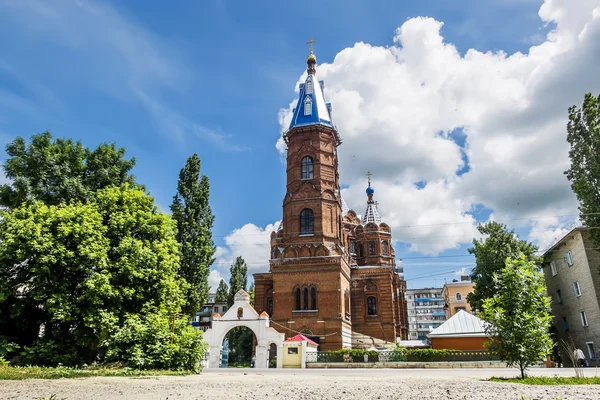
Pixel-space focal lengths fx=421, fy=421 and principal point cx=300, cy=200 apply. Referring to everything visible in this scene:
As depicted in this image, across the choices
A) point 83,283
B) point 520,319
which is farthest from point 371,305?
point 83,283

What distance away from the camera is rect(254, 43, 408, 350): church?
115ft

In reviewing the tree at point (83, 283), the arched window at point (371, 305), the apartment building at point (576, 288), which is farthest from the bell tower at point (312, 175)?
the tree at point (83, 283)

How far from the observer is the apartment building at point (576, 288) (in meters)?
27.7

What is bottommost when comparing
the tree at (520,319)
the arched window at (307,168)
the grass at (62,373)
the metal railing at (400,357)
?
the grass at (62,373)

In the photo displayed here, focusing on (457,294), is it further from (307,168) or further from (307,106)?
(307,106)

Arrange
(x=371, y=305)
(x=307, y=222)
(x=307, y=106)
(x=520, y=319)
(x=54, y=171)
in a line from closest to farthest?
1. (x=520, y=319)
2. (x=54, y=171)
3. (x=307, y=222)
4. (x=371, y=305)
5. (x=307, y=106)

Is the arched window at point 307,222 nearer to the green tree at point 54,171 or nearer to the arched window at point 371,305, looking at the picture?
the arched window at point 371,305

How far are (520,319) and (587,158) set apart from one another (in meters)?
14.4

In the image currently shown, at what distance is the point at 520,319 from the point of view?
46.4 ft

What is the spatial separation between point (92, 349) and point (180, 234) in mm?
9817

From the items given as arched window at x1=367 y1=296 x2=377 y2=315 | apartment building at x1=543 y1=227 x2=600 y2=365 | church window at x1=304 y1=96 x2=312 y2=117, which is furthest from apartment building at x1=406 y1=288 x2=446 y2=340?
church window at x1=304 y1=96 x2=312 y2=117

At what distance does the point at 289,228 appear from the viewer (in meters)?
38.4

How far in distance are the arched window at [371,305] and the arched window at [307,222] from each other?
965 centimetres

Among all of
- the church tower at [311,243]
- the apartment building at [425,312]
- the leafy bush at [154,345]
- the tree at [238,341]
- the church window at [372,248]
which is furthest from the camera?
the apartment building at [425,312]
